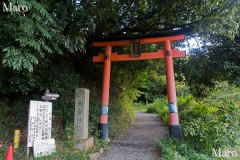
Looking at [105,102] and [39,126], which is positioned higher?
[105,102]

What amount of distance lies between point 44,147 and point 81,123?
107 centimetres

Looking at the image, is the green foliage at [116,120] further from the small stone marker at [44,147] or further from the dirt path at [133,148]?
the small stone marker at [44,147]

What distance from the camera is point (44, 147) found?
489cm

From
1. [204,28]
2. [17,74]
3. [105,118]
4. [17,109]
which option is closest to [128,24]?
[204,28]

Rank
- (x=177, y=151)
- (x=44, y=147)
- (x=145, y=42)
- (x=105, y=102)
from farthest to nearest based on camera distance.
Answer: (x=145, y=42) → (x=105, y=102) → (x=177, y=151) → (x=44, y=147)

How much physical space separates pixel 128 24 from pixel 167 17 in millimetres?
1496

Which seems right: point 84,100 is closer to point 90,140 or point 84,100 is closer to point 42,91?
point 90,140

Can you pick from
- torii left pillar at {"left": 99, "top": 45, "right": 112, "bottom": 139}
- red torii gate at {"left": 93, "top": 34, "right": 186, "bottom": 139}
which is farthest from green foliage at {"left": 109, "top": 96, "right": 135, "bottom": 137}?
red torii gate at {"left": 93, "top": 34, "right": 186, "bottom": 139}

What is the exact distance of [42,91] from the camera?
6.92m

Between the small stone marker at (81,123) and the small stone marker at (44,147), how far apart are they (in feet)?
1.95

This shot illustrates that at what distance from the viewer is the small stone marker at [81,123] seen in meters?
5.38

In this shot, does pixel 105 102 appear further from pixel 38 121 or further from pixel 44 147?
pixel 44 147

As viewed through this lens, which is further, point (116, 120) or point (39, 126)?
point (116, 120)

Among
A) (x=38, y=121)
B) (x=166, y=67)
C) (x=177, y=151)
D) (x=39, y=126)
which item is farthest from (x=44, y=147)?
(x=166, y=67)
